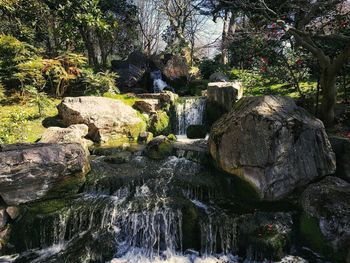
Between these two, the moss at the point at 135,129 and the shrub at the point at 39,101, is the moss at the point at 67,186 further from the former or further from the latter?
the shrub at the point at 39,101

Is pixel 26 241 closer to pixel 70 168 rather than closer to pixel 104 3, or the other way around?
pixel 70 168

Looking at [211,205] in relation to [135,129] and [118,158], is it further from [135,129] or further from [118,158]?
[135,129]

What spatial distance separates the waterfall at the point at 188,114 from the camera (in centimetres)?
1407

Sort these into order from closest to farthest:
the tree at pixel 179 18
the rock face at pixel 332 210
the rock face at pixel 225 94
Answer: the rock face at pixel 332 210 → the rock face at pixel 225 94 → the tree at pixel 179 18

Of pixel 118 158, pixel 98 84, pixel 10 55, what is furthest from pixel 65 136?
pixel 10 55

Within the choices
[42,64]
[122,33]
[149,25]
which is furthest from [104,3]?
[149,25]

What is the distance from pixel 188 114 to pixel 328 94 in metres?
6.28

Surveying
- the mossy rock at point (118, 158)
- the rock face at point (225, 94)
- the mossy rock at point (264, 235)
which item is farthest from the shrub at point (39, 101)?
the mossy rock at point (264, 235)

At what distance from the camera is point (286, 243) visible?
656 cm

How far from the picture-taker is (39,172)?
7.50 metres

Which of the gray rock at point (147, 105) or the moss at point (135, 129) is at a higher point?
the gray rock at point (147, 105)

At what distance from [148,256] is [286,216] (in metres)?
3.24

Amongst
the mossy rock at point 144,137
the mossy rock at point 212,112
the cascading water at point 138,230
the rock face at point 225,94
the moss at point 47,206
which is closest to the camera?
the cascading water at point 138,230

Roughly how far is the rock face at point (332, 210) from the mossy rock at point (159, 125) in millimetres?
7676
